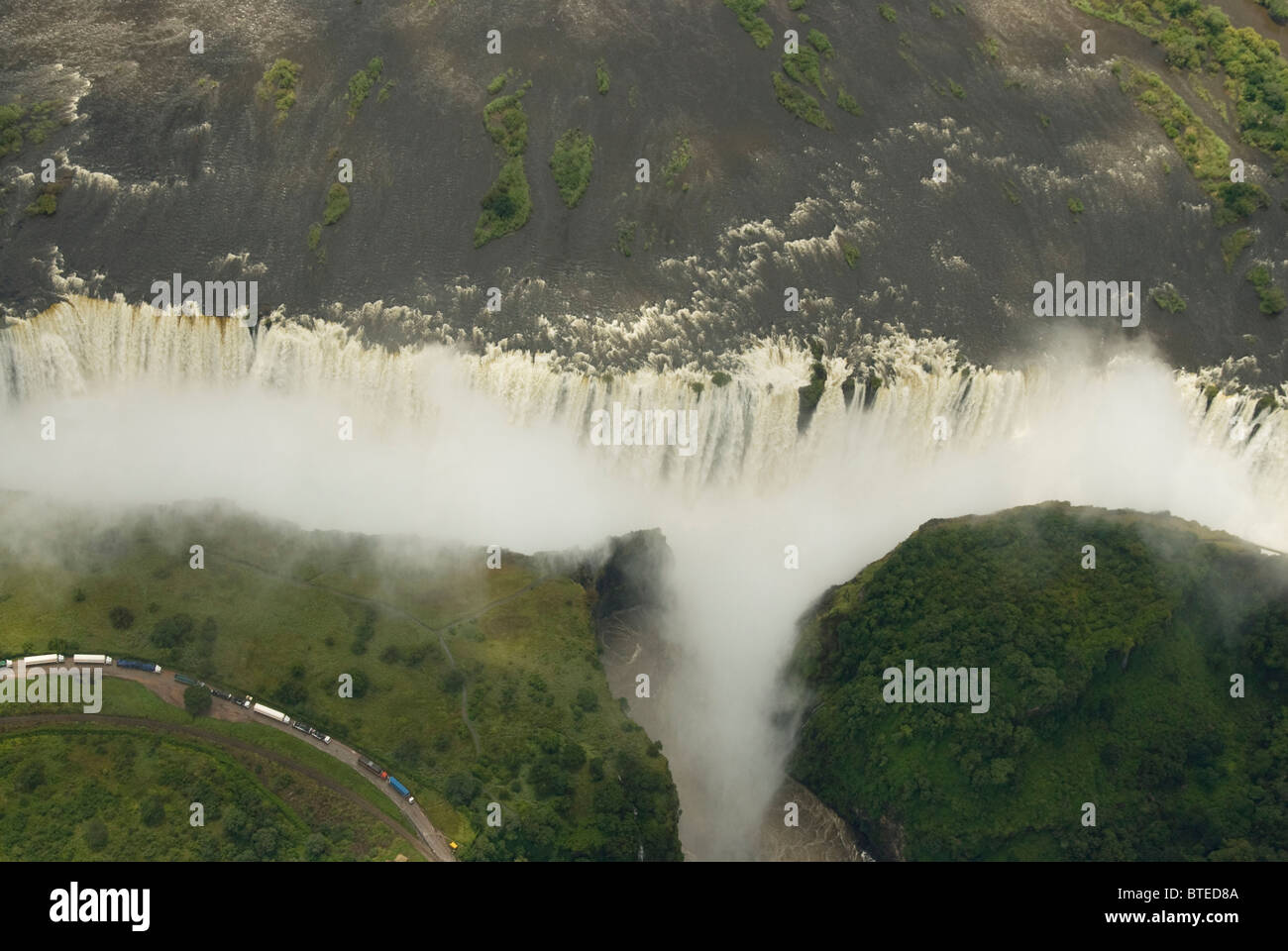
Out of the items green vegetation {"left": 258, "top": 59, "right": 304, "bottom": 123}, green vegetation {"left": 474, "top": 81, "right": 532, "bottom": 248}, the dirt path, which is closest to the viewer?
the dirt path

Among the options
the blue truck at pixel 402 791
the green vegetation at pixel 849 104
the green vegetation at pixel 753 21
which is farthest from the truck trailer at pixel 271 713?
the green vegetation at pixel 753 21

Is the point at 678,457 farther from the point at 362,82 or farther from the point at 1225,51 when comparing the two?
the point at 1225,51

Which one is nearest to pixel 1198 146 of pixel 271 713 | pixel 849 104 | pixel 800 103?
pixel 849 104

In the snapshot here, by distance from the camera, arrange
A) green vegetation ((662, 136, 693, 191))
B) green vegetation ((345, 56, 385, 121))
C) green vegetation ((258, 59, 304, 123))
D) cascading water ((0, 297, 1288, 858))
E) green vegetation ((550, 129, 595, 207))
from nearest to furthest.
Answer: cascading water ((0, 297, 1288, 858)) → green vegetation ((550, 129, 595, 207)) → green vegetation ((662, 136, 693, 191)) → green vegetation ((258, 59, 304, 123)) → green vegetation ((345, 56, 385, 121))

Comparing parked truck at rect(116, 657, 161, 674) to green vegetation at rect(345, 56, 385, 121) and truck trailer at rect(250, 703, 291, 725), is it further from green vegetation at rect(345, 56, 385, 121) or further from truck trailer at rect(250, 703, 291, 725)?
green vegetation at rect(345, 56, 385, 121)

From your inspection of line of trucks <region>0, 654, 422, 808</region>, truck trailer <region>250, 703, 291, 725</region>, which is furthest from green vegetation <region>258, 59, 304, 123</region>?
truck trailer <region>250, 703, 291, 725</region>

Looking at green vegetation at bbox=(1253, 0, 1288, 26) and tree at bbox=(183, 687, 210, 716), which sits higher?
green vegetation at bbox=(1253, 0, 1288, 26)

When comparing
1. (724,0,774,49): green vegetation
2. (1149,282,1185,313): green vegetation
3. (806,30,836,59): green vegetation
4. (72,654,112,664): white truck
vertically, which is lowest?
(72,654,112,664): white truck
